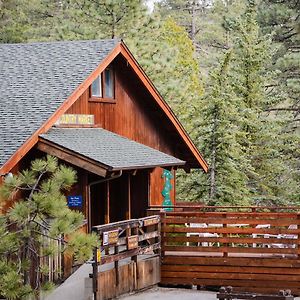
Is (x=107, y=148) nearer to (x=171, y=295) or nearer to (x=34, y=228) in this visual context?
(x=171, y=295)

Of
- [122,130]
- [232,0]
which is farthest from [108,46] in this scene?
[232,0]

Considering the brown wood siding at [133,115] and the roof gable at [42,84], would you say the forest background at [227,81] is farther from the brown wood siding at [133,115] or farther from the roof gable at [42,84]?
the roof gable at [42,84]

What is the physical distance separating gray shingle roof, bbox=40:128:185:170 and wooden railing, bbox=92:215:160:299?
3.94 ft

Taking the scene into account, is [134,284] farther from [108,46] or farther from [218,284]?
[108,46]

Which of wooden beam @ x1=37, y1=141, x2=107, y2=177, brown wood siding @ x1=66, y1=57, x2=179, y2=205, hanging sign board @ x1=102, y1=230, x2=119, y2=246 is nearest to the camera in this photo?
hanging sign board @ x1=102, y1=230, x2=119, y2=246

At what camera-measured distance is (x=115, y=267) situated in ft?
40.3

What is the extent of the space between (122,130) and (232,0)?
116 feet

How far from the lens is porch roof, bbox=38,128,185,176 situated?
44.0 ft

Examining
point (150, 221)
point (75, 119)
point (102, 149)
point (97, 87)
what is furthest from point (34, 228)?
point (97, 87)

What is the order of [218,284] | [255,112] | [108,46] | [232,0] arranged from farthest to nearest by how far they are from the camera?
[232,0] → [255,112] → [108,46] → [218,284]

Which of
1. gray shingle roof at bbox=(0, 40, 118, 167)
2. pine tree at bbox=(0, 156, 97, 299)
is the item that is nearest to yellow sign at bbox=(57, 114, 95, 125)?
gray shingle roof at bbox=(0, 40, 118, 167)

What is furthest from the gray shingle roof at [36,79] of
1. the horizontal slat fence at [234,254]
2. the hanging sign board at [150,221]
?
the horizontal slat fence at [234,254]

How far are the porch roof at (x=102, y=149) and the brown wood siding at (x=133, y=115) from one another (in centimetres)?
51

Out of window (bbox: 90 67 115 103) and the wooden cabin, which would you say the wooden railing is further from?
window (bbox: 90 67 115 103)
